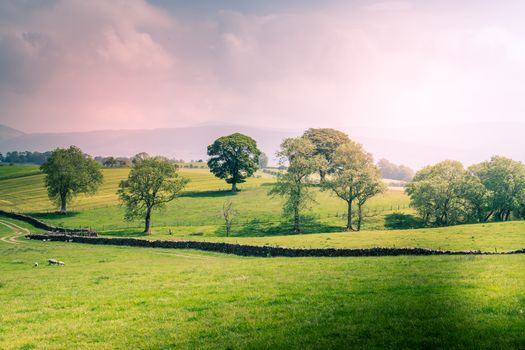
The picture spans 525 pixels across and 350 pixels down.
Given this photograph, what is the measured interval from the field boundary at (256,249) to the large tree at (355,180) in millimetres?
33664

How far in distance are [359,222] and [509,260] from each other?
48303 millimetres

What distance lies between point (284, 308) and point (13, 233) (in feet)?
240

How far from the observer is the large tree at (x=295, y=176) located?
244 ft

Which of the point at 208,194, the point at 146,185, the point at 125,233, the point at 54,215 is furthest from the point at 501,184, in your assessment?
the point at 54,215

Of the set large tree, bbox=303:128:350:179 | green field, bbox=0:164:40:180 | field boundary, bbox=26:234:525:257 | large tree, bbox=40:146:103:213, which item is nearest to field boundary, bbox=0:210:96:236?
field boundary, bbox=26:234:525:257

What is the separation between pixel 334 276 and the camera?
22906mm

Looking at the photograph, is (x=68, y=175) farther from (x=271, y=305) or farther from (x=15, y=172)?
(x=271, y=305)

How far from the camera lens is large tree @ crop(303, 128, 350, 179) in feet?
364

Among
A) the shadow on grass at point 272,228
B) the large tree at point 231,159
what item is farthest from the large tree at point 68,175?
the shadow on grass at point 272,228

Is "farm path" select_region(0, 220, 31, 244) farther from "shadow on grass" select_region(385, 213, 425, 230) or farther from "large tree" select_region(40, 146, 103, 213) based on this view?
"shadow on grass" select_region(385, 213, 425, 230)

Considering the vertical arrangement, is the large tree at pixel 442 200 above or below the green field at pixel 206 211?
above

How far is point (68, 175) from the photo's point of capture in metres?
100

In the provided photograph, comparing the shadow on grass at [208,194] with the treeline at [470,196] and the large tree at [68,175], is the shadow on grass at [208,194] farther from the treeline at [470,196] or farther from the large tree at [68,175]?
the treeline at [470,196]

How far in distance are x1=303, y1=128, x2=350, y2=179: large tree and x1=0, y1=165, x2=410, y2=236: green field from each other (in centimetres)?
1475
